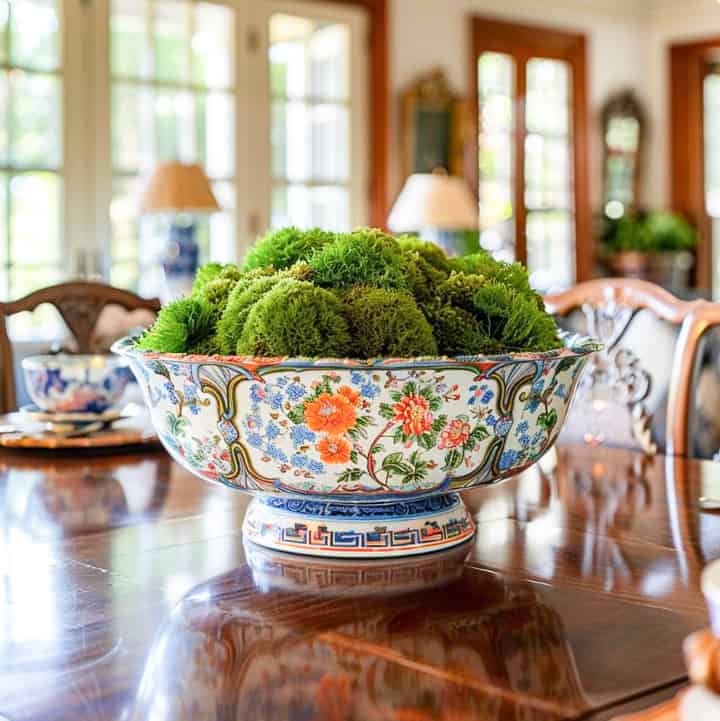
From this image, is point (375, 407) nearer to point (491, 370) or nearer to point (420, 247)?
point (491, 370)

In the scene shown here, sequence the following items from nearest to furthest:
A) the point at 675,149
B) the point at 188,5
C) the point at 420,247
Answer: the point at 420,247 → the point at 188,5 → the point at 675,149

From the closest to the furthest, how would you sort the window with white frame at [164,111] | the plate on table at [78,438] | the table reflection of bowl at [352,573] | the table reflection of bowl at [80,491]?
the table reflection of bowl at [352,573]
the table reflection of bowl at [80,491]
the plate on table at [78,438]
the window with white frame at [164,111]

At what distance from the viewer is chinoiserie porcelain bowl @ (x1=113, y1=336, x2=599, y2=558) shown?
92 cm

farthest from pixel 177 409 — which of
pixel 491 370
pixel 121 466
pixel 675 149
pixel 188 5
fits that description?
pixel 675 149

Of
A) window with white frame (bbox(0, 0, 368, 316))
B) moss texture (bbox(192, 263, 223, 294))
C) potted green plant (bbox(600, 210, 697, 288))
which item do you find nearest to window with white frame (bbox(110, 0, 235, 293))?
window with white frame (bbox(0, 0, 368, 316))

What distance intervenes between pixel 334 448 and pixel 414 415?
0.07m

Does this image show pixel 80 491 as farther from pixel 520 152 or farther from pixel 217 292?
pixel 520 152

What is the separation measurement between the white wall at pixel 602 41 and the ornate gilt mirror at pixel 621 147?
60 millimetres

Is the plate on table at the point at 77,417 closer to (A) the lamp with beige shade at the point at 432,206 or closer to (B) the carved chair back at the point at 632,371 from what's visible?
(B) the carved chair back at the point at 632,371

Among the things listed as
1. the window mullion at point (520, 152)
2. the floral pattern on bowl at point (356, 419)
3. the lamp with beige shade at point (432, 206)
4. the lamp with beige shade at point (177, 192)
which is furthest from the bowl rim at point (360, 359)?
the window mullion at point (520, 152)

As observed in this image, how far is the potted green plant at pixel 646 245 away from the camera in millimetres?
7504

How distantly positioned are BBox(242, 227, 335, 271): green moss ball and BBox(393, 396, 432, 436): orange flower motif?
0.18m

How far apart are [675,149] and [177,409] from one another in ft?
24.5

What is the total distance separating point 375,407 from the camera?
91cm
